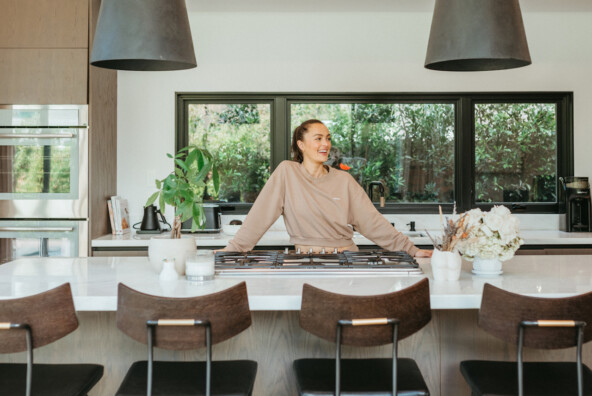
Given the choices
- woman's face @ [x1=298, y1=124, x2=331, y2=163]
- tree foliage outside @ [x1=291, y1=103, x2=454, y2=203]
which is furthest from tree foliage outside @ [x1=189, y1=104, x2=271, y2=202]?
woman's face @ [x1=298, y1=124, x2=331, y2=163]

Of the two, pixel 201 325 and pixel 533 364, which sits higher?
pixel 201 325

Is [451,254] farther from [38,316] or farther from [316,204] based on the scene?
[38,316]

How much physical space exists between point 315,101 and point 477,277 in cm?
265

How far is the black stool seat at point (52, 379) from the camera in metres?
1.77

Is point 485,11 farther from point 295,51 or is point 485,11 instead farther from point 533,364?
point 295,51

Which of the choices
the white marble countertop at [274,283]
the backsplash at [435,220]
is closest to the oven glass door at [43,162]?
the backsplash at [435,220]

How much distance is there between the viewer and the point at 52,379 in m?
→ 1.85

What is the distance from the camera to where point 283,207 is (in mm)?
3100

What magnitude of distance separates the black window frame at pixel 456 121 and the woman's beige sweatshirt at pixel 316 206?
1485 mm

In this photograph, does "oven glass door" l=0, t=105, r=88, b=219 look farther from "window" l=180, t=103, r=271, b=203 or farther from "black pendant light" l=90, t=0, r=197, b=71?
"black pendant light" l=90, t=0, r=197, b=71

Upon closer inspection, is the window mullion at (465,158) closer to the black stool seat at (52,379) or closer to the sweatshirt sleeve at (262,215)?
the sweatshirt sleeve at (262,215)

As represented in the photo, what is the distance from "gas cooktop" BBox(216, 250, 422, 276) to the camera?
7.23 feet

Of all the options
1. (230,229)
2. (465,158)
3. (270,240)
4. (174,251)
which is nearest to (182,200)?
(174,251)

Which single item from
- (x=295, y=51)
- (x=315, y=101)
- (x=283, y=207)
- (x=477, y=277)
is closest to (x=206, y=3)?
(x=295, y=51)
